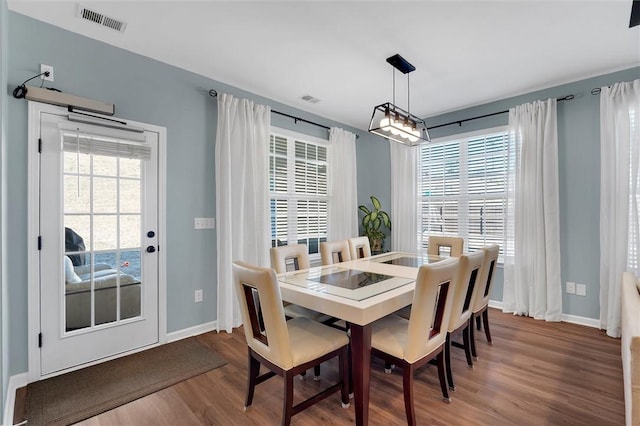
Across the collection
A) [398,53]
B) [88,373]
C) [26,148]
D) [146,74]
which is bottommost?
[88,373]

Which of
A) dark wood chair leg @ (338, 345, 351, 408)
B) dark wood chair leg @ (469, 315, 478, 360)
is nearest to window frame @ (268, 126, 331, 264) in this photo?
dark wood chair leg @ (338, 345, 351, 408)

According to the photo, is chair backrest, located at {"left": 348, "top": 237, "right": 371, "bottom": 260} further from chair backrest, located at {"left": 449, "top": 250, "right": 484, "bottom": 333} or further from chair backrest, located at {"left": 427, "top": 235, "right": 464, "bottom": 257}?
chair backrest, located at {"left": 449, "top": 250, "right": 484, "bottom": 333}

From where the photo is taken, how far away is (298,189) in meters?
4.31

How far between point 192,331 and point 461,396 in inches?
99.8

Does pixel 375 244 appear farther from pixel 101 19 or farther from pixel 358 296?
pixel 101 19

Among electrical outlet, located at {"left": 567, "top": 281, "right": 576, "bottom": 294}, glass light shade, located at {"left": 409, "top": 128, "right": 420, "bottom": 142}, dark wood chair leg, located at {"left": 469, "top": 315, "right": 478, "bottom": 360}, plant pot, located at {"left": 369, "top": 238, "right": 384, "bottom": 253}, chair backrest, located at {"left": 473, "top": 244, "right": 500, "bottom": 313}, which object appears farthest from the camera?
plant pot, located at {"left": 369, "top": 238, "right": 384, "bottom": 253}

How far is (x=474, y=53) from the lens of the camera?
9.23ft

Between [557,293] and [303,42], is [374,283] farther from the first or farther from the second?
[557,293]

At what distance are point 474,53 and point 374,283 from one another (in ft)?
7.73

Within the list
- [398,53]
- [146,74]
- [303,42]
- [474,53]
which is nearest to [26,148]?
[146,74]

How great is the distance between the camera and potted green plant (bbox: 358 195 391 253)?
485 cm

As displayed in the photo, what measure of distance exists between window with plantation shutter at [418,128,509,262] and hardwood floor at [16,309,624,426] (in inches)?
66.9

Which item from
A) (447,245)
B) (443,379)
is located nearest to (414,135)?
(447,245)

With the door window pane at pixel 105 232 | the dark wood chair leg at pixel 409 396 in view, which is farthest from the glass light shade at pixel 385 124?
the door window pane at pixel 105 232
